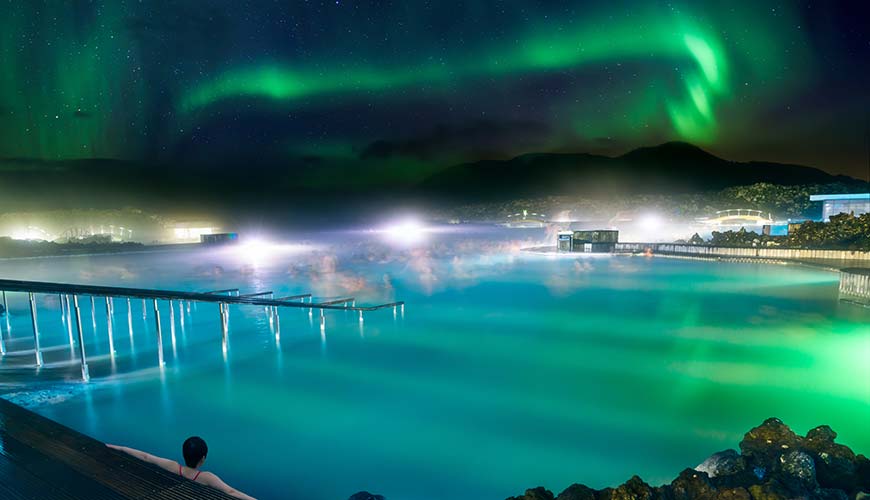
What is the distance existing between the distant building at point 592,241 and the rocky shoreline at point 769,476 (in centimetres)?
3214

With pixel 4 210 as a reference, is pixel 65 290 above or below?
below

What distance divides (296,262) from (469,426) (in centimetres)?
3019

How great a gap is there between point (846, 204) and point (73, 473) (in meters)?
45.0

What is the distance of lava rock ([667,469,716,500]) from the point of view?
415cm

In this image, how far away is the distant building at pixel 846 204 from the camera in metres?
32.7

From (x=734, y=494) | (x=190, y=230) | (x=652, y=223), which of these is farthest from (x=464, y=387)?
(x=652, y=223)

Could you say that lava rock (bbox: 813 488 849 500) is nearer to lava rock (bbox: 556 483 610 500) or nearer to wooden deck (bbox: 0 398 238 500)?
lava rock (bbox: 556 483 610 500)

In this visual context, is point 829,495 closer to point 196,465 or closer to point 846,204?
point 196,465

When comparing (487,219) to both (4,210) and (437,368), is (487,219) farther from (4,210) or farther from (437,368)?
(437,368)

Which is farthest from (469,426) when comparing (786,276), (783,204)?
(783,204)

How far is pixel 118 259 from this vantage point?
35.2m

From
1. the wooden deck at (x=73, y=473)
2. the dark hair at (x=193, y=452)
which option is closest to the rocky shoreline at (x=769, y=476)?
the dark hair at (x=193, y=452)

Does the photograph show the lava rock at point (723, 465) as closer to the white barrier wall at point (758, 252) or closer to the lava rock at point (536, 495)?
the lava rock at point (536, 495)

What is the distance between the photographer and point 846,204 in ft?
111
